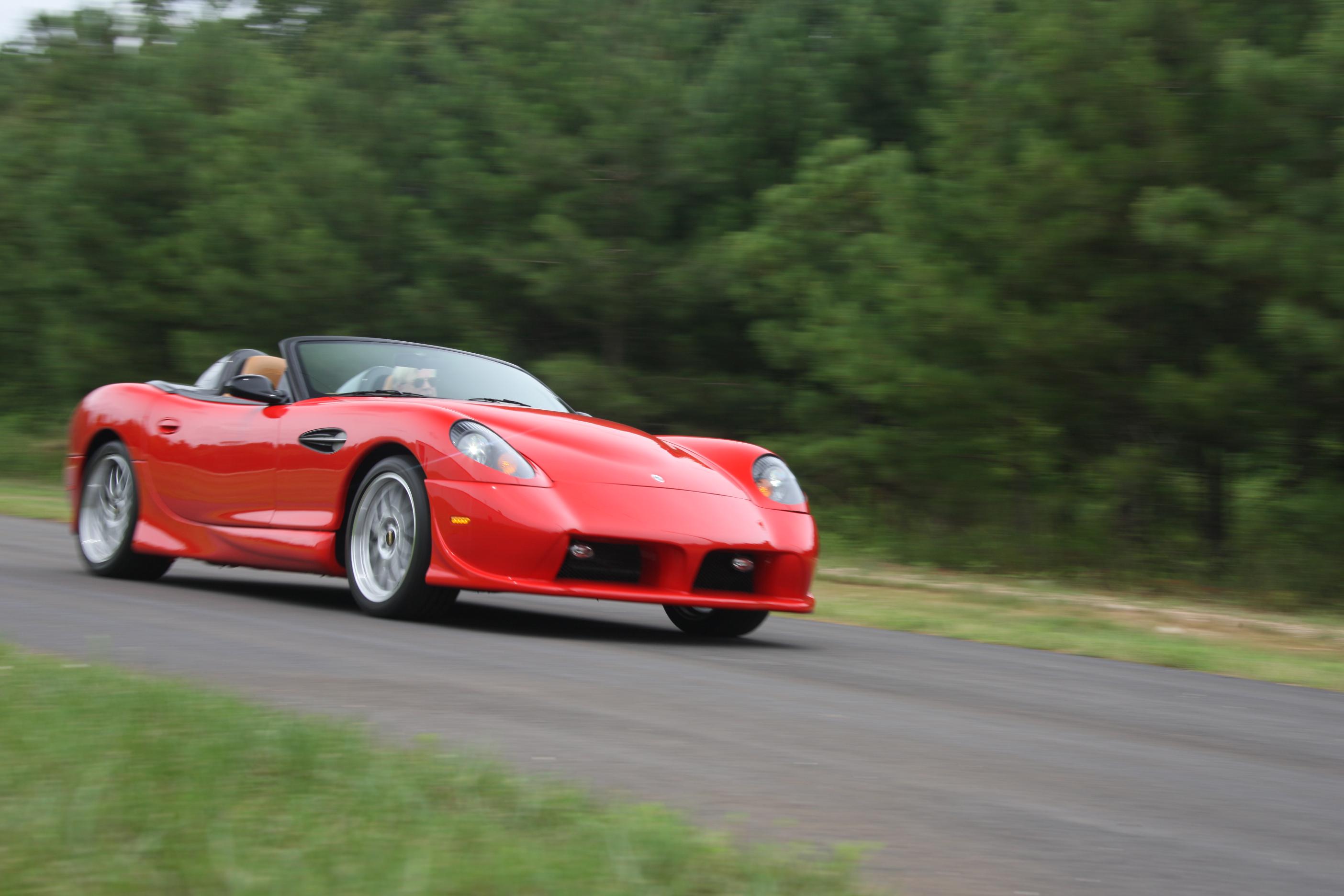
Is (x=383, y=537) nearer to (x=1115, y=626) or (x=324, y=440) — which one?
(x=324, y=440)

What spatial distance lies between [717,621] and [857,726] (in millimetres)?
2812

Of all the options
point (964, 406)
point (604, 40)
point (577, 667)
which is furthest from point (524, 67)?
point (577, 667)

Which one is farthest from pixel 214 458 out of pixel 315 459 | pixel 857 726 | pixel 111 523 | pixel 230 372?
pixel 857 726

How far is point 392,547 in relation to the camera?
6555 mm

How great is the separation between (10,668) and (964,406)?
11.4 m

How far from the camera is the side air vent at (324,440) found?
6.84 meters

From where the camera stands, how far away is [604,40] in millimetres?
23125

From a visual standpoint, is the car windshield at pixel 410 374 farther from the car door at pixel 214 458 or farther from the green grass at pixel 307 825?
the green grass at pixel 307 825

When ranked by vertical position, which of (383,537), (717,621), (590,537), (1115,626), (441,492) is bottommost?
(1115,626)

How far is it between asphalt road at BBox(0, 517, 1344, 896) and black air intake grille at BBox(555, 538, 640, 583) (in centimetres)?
29

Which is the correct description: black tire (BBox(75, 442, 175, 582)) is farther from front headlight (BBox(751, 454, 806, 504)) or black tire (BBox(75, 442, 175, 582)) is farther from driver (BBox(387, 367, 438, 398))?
front headlight (BBox(751, 454, 806, 504))

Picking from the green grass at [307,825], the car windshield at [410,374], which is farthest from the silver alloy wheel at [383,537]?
the green grass at [307,825]

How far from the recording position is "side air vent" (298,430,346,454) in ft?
22.4

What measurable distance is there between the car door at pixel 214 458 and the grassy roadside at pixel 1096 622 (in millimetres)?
3235
